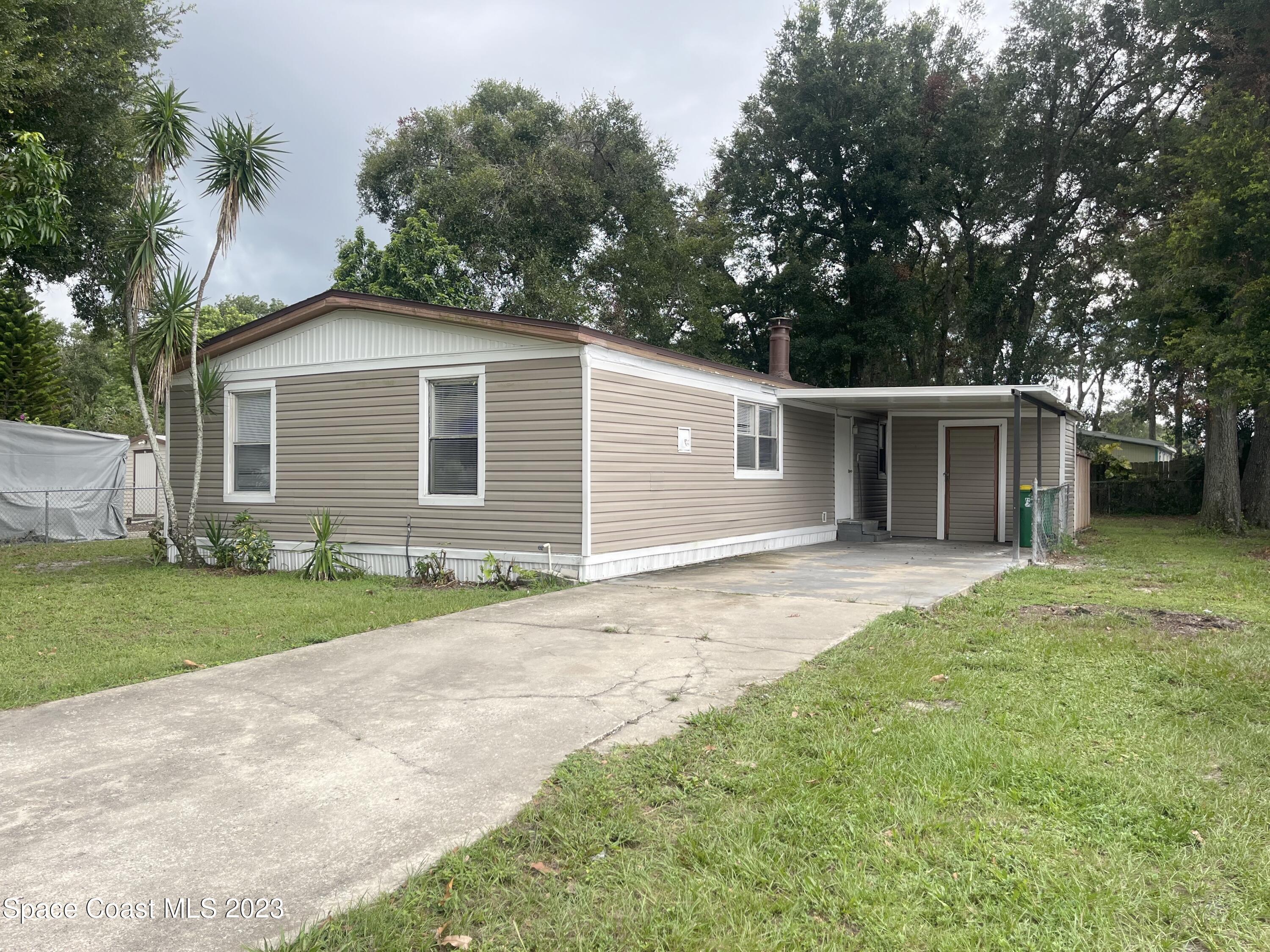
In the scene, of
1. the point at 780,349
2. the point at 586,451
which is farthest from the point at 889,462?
the point at 586,451

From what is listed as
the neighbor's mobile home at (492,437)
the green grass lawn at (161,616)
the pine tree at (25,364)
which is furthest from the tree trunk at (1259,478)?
the pine tree at (25,364)

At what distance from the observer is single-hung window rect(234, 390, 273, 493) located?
1134cm

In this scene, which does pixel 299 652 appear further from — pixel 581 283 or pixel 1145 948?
pixel 581 283

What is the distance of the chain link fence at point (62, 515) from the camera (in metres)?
15.5

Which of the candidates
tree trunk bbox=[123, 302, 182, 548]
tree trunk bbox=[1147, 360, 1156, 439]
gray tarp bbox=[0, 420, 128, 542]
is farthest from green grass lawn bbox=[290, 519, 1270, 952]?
tree trunk bbox=[1147, 360, 1156, 439]

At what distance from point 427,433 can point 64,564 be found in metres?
6.45

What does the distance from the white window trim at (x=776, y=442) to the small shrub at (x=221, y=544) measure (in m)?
7.03

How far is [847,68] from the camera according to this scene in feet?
75.4

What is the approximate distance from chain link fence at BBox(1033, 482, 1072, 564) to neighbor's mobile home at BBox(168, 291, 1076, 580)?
133cm

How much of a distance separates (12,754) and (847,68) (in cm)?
2463

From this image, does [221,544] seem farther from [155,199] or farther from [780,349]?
[780,349]

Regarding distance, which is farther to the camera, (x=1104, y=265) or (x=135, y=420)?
(x=135, y=420)

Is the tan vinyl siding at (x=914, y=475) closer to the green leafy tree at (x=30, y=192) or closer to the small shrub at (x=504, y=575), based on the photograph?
the small shrub at (x=504, y=575)

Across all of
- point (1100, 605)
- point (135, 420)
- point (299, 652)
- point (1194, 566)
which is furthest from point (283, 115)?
point (135, 420)
